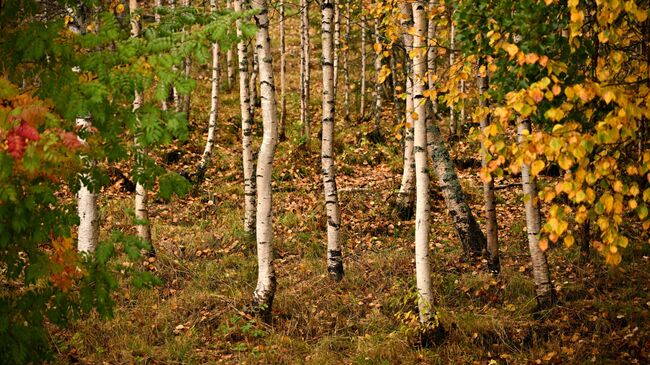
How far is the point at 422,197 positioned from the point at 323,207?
531 centimetres

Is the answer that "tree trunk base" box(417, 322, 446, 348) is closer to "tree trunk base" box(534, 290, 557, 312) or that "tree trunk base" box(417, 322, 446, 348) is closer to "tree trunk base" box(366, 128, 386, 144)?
"tree trunk base" box(534, 290, 557, 312)

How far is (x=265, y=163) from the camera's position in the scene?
738cm

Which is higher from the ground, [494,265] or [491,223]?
[491,223]

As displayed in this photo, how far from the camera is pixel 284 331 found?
23.8 ft

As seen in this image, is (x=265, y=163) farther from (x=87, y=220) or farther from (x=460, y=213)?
(x=460, y=213)

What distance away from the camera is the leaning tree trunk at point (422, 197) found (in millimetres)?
6586

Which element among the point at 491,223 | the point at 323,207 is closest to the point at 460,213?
the point at 491,223

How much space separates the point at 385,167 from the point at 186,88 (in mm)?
11391

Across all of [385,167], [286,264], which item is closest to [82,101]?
[286,264]

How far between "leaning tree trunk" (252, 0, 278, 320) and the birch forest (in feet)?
0.10

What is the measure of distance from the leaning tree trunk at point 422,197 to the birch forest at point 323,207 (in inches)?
1.0

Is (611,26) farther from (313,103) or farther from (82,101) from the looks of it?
(313,103)

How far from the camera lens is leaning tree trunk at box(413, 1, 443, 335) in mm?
6586

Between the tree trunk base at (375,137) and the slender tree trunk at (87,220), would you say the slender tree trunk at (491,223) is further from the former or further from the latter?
the tree trunk base at (375,137)
